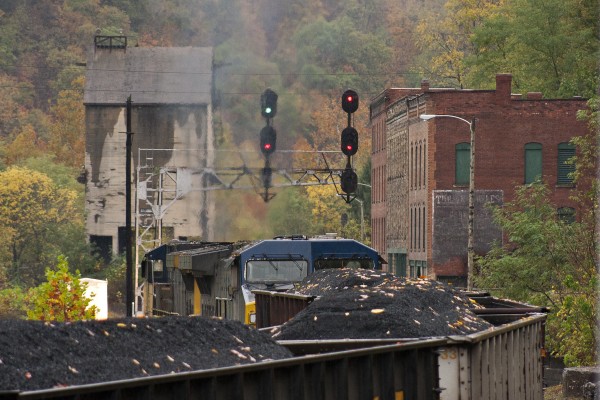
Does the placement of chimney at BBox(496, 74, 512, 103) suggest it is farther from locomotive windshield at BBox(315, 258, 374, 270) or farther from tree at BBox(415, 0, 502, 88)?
locomotive windshield at BBox(315, 258, 374, 270)

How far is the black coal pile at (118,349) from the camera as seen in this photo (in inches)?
405

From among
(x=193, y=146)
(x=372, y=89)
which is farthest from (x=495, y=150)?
(x=372, y=89)

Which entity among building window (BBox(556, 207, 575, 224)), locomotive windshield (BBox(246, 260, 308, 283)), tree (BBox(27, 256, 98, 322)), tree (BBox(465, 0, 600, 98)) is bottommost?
tree (BBox(27, 256, 98, 322))

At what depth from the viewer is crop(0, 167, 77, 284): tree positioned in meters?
113

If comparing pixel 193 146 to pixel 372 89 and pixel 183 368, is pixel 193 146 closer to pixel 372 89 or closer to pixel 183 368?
pixel 372 89

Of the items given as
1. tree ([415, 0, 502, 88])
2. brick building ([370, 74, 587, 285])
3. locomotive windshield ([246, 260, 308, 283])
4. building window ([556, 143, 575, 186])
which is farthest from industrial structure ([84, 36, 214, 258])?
locomotive windshield ([246, 260, 308, 283])

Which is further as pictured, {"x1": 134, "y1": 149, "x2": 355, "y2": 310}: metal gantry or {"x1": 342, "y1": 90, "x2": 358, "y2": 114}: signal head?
{"x1": 134, "y1": 149, "x2": 355, "y2": 310}: metal gantry

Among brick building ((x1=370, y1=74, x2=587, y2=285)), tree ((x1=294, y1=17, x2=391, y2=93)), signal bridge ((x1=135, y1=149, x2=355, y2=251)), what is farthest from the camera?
tree ((x1=294, y1=17, x2=391, y2=93))

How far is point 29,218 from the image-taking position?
372 ft

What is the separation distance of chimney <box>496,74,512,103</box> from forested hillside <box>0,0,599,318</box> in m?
7.93

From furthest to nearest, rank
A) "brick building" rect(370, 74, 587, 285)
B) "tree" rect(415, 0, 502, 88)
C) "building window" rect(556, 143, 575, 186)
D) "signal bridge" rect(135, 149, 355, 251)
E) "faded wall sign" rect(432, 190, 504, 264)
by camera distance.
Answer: "tree" rect(415, 0, 502, 88), "faded wall sign" rect(432, 190, 504, 264), "brick building" rect(370, 74, 587, 285), "building window" rect(556, 143, 575, 186), "signal bridge" rect(135, 149, 355, 251)

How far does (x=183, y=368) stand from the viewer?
37.1 feet

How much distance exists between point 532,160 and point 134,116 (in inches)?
1570

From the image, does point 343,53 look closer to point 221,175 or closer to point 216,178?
point 221,175
